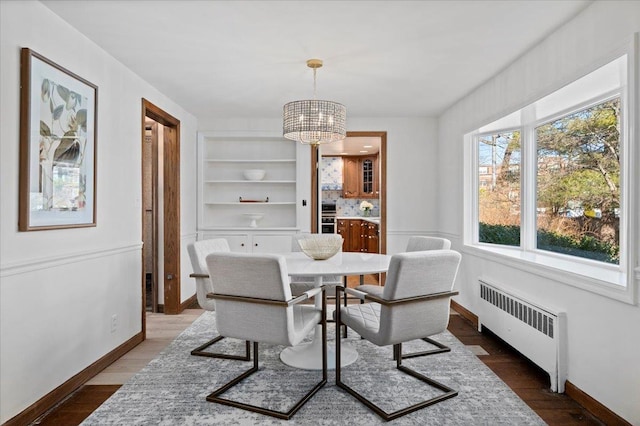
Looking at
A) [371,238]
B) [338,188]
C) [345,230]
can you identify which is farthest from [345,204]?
[371,238]

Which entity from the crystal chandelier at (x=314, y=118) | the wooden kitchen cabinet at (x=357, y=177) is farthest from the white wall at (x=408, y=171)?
the wooden kitchen cabinet at (x=357, y=177)

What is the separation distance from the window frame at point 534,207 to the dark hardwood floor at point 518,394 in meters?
0.68

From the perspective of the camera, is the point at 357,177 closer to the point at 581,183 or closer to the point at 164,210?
the point at 164,210

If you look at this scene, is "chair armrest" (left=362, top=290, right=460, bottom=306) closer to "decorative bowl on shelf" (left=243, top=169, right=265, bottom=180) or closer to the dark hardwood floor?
the dark hardwood floor

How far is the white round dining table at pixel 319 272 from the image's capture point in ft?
8.28

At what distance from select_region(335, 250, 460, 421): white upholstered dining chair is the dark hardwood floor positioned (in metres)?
0.48

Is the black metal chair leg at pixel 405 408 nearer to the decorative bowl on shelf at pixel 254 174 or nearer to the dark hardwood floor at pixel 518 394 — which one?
the dark hardwood floor at pixel 518 394

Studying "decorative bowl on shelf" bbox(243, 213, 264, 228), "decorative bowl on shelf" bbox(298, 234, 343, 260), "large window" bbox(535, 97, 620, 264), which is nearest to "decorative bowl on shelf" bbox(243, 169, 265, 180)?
"decorative bowl on shelf" bbox(243, 213, 264, 228)

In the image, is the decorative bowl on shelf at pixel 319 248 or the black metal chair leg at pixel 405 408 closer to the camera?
the black metal chair leg at pixel 405 408

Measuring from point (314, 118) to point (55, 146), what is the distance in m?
1.72

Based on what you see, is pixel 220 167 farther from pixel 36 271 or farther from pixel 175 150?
pixel 36 271

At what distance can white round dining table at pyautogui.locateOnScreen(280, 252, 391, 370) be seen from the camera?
252cm

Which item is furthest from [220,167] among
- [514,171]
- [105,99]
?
[514,171]

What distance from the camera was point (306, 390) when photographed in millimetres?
2424
